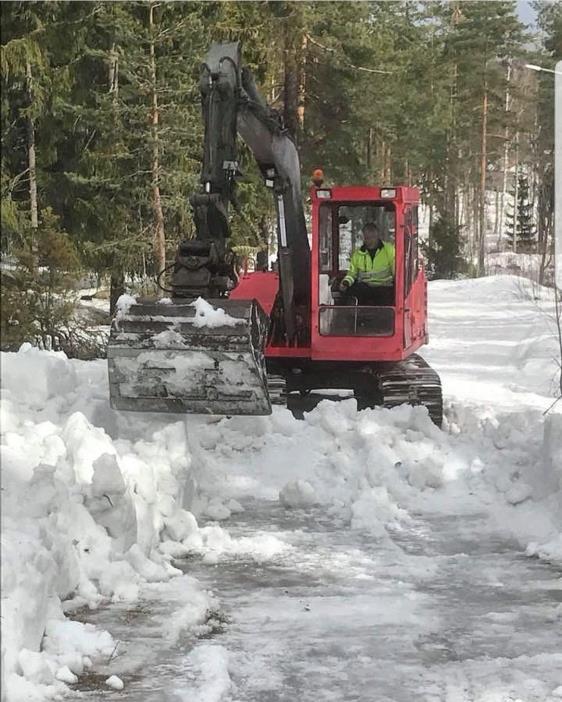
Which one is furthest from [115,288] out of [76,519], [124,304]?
[76,519]

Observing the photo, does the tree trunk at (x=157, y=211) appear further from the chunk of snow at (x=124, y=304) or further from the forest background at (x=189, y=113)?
the chunk of snow at (x=124, y=304)

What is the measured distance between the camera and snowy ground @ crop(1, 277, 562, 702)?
3.29 m

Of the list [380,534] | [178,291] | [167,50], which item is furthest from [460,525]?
[167,50]

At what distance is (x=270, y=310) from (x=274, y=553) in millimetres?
3522

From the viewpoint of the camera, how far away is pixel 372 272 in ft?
25.7

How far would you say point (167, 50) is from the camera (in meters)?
5.82

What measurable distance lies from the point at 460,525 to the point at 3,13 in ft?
15.4

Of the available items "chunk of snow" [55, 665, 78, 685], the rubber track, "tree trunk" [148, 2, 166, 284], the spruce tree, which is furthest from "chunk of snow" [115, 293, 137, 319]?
the spruce tree

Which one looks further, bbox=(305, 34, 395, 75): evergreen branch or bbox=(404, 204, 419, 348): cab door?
bbox=(305, 34, 395, 75): evergreen branch

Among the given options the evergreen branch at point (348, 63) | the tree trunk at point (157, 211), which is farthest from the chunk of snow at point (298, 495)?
the evergreen branch at point (348, 63)

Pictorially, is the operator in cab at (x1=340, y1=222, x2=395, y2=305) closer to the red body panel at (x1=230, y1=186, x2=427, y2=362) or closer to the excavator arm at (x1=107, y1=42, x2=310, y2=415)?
the red body panel at (x1=230, y1=186, x2=427, y2=362)

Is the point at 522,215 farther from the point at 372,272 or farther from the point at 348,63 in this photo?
the point at 372,272

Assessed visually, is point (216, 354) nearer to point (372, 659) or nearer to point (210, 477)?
point (210, 477)

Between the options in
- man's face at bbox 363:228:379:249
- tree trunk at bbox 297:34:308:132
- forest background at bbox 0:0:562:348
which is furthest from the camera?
tree trunk at bbox 297:34:308:132
